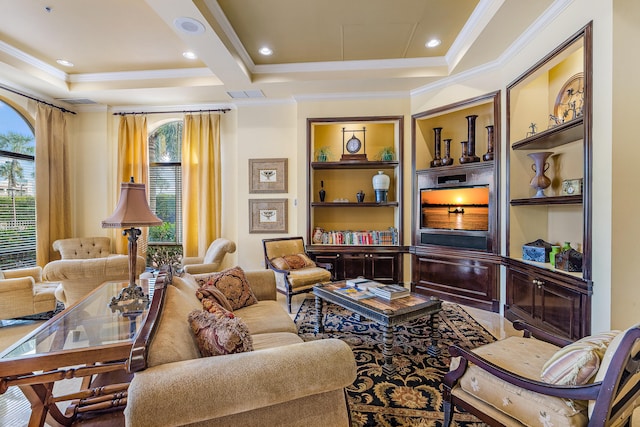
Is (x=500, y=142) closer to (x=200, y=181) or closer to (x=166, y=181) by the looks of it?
(x=200, y=181)

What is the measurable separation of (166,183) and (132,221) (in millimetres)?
3460

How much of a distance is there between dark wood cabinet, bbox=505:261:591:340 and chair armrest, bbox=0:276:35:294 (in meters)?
5.39

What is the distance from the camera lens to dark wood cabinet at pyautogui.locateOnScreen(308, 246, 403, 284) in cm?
456

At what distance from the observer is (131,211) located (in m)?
2.22

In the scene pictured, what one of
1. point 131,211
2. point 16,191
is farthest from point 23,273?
point 131,211

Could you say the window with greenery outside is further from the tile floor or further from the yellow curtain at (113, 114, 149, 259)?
the tile floor

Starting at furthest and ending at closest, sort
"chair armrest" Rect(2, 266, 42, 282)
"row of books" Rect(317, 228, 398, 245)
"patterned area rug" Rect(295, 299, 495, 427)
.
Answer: "row of books" Rect(317, 228, 398, 245), "chair armrest" Rect(2, 266, 42, 282), "patterned area rug" Rect(295, 299, 495, 427)

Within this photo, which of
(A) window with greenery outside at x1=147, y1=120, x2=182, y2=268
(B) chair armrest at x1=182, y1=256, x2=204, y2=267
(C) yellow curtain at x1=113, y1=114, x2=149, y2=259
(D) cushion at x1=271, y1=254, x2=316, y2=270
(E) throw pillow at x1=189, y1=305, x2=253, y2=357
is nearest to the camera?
(E) throw pillow at x1=189, y1=305, x2=253, y2=357

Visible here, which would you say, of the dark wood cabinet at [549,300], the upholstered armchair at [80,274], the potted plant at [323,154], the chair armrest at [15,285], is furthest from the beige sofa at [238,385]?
the potted plant at [323,154]

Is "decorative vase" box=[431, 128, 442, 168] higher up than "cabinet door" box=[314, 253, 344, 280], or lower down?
higher up

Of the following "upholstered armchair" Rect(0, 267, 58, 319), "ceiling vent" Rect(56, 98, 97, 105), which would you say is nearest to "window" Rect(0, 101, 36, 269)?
"ceiling vent" Rect(56, 98, 97, 105)

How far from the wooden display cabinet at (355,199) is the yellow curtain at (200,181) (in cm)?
165

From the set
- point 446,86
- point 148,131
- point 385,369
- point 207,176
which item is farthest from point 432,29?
point 148,131

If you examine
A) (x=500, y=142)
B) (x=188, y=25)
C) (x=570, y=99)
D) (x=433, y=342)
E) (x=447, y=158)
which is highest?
(x=188, y=25)
